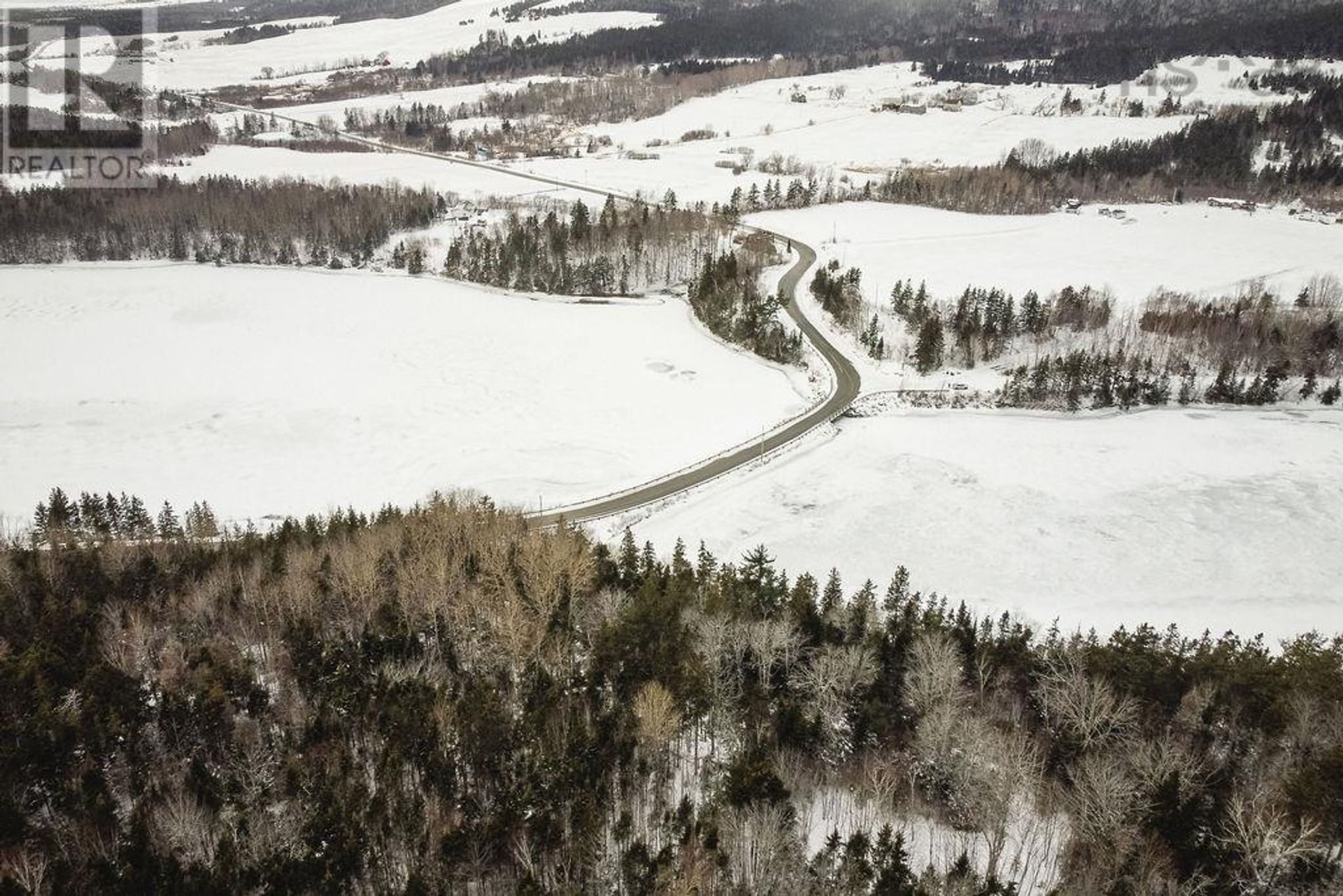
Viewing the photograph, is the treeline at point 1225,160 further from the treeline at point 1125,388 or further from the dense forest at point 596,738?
the dense forest at point 596,738

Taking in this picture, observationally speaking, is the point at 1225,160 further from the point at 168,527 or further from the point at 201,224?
the point at 201,224

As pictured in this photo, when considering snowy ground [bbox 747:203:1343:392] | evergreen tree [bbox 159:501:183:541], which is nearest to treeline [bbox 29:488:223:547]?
evergreen tree [bbox 159:501:183:541]

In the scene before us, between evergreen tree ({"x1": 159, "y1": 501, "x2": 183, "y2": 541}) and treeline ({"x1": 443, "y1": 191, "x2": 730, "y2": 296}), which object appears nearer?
evergreen tree ({"x1": 159, "y1": 501, "x2": 183, "y2": 541})

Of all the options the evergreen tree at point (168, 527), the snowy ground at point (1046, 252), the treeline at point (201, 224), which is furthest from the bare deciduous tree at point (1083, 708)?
the treeline at point (201, 224)

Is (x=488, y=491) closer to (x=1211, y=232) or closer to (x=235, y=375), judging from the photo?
(x=235, y=375)

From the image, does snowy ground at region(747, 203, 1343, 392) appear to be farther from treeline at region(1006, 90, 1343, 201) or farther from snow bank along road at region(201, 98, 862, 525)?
treeline at region(1006, 90, 1343, 201)

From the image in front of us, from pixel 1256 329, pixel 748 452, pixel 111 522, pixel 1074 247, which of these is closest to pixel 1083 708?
pixel 748 452
